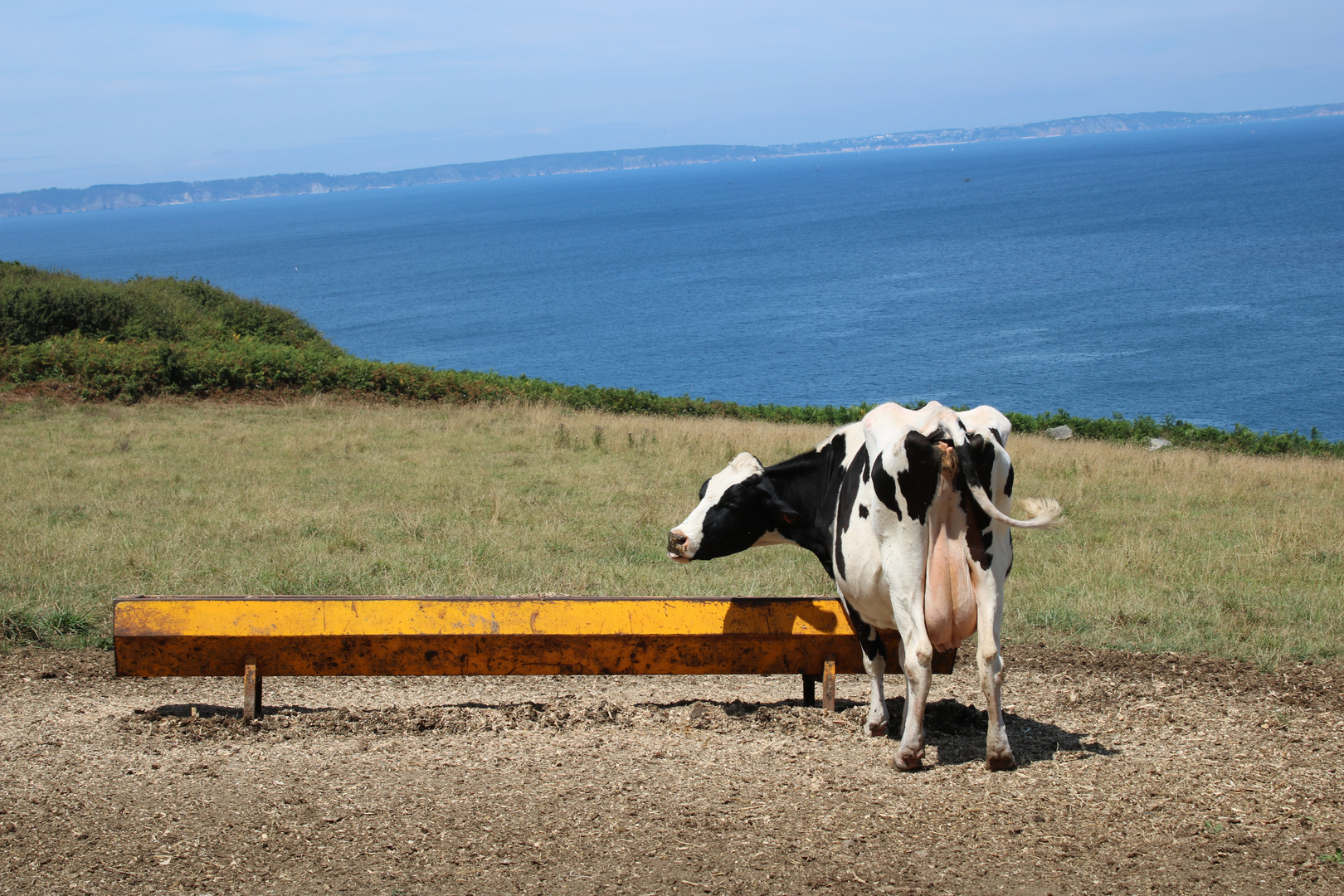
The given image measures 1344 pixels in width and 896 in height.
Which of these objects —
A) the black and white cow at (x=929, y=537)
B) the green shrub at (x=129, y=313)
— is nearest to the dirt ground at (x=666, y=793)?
the black and white cow at (x=929, y=537)

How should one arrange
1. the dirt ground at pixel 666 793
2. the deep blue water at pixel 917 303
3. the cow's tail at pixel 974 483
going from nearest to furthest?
1. the dirt ground at pixel 666 793
2. the cow's tail at pixel 974 483
3. the deep blue water at pixel 917 303

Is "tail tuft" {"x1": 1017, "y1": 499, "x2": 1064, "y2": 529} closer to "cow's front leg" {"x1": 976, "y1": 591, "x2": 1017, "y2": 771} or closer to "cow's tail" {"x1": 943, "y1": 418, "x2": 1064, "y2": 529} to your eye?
"cow's tail" {"x1": 943, "y1": 418, "x2": 1064, "y2": 529}

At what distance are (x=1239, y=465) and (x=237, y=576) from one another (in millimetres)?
20714

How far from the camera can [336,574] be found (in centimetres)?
1191

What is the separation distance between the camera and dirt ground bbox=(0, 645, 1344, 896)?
17.1 feet

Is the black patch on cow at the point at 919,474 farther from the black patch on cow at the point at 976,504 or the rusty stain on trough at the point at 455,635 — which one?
the rusty stain on trough at the point at 455,635

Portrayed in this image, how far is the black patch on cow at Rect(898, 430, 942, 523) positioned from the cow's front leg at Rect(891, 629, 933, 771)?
2.44ft

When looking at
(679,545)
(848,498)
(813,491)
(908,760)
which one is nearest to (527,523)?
(679,545)

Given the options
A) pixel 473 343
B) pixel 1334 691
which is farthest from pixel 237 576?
pixel 473 343

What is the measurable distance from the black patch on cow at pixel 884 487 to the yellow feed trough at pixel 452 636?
1304 mm

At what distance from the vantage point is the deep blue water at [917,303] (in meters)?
57.2

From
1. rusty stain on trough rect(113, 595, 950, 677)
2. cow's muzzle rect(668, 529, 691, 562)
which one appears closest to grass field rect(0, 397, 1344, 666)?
rusty stain on trough rect(113, 595, 950, 677)

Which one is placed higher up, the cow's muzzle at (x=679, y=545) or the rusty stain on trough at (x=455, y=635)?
the cow's muzzle at (x=679, y=545)

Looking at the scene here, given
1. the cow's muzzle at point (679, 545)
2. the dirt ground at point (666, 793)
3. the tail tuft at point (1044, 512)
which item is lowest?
the dirt ground at point (666, 793)
